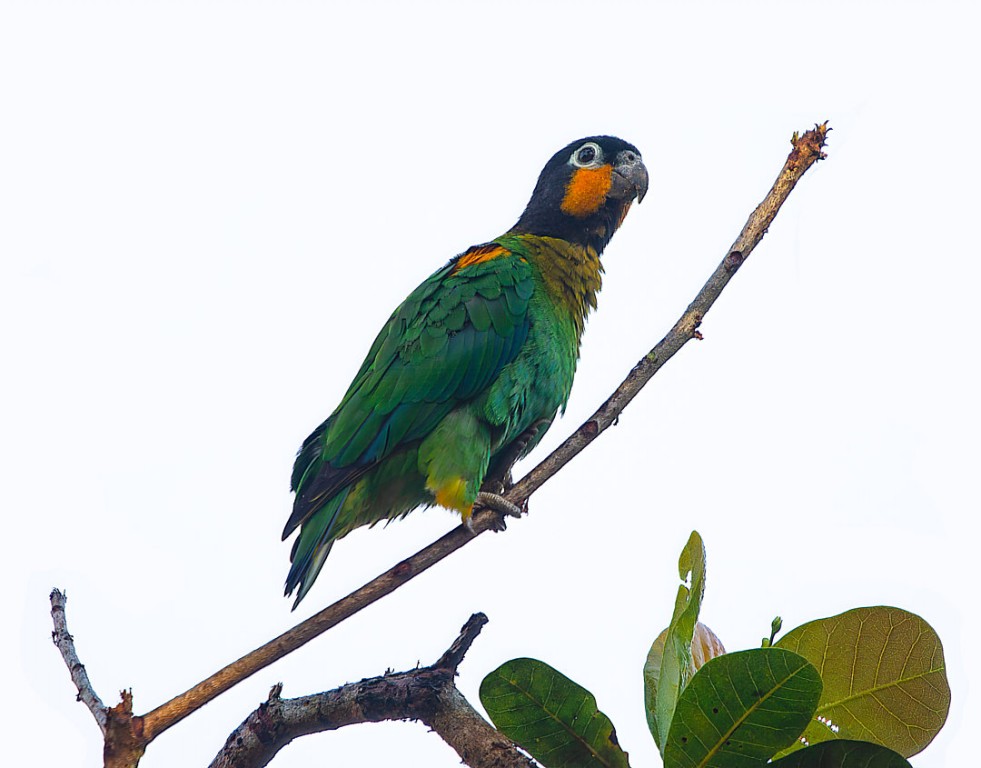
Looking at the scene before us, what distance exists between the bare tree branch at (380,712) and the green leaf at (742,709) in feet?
2.02

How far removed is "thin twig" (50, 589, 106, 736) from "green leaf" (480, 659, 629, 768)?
1.22 meters

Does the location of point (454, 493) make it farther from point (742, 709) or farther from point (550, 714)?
point (742, 709)

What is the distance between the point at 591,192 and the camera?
5613 millimetres

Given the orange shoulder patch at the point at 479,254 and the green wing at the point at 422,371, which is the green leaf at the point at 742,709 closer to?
the green wing at the point at 422,371

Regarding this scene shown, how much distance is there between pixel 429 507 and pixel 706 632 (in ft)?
8.31

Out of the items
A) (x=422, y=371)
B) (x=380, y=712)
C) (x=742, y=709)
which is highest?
(x=422, y=371)

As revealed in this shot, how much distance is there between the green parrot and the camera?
4.47 meters

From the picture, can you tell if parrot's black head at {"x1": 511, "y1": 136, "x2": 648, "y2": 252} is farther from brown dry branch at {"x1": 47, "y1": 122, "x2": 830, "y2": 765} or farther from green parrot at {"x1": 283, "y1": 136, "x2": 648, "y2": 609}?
brown dry branch at {"x1": 47, "y1": 122, "x2": 830, "y2": 765}

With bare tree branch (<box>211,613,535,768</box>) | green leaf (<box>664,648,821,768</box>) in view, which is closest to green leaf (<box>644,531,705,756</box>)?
green leaf (<box>664,648,821,768</box>)

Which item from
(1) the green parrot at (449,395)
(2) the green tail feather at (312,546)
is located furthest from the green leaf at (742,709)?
(2) the green tail feather at (312,546)

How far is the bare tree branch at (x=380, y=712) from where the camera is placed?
2.56 meters

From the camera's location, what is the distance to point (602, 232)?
5641mm

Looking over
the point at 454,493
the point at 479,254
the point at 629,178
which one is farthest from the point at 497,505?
the point at 629,178

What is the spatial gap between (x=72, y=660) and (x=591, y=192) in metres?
3.86
